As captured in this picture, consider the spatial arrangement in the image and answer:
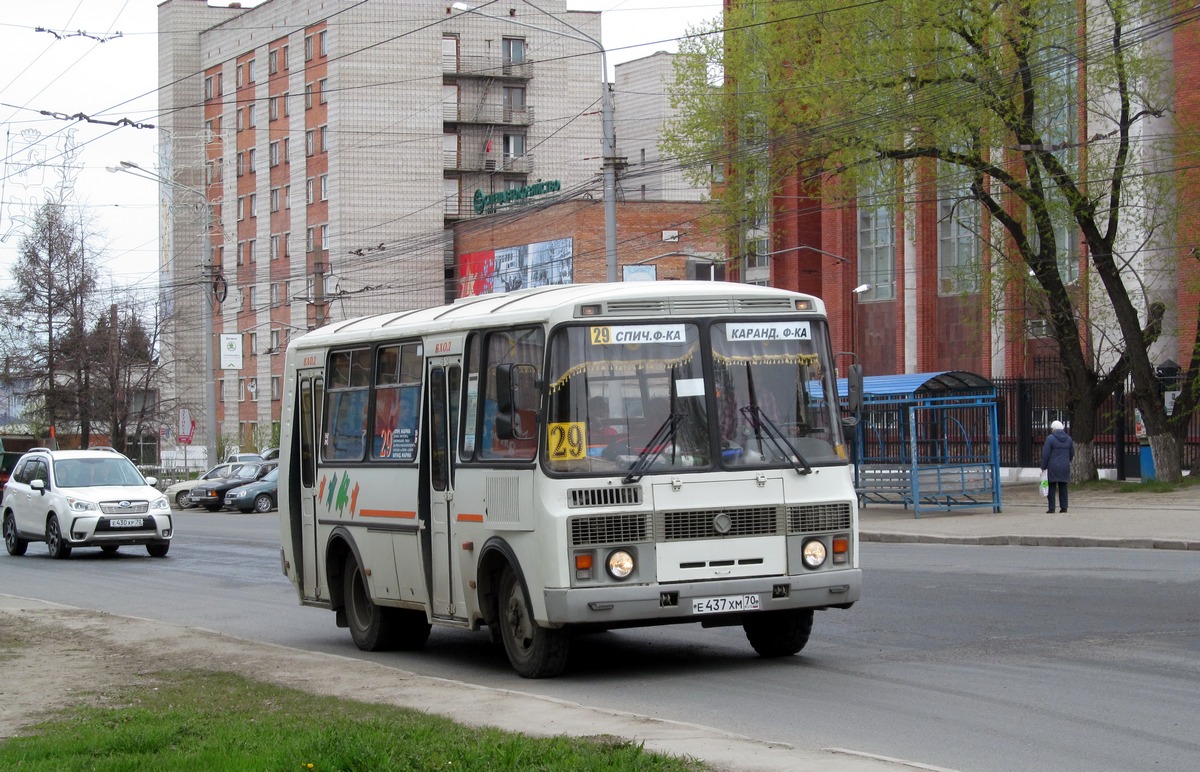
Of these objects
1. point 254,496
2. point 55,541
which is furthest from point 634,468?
point 254,496

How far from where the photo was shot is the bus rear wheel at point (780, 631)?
11.7 metres

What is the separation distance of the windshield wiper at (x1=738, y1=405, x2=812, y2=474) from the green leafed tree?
75.9 ft

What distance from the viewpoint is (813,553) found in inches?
439

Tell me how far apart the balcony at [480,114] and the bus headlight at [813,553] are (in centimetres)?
7692

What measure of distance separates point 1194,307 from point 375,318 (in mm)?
32024

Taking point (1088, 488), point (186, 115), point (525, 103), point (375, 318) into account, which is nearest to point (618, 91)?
point (525, 103)

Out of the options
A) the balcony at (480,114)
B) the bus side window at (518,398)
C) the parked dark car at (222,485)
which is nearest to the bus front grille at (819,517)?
the bus side window at (518,398)

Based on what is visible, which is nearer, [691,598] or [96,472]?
[691,598]

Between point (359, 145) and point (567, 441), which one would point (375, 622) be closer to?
point (567, 441)

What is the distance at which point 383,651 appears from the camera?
1363 centimetres

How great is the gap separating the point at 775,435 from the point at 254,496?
3890 centimetres

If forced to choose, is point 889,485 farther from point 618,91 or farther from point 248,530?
point 618,91

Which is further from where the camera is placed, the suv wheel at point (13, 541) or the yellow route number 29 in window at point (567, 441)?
the suv wheel at point (13, 541)

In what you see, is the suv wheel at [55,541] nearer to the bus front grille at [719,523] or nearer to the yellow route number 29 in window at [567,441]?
the yellow route number 29 in window at [567,441]
